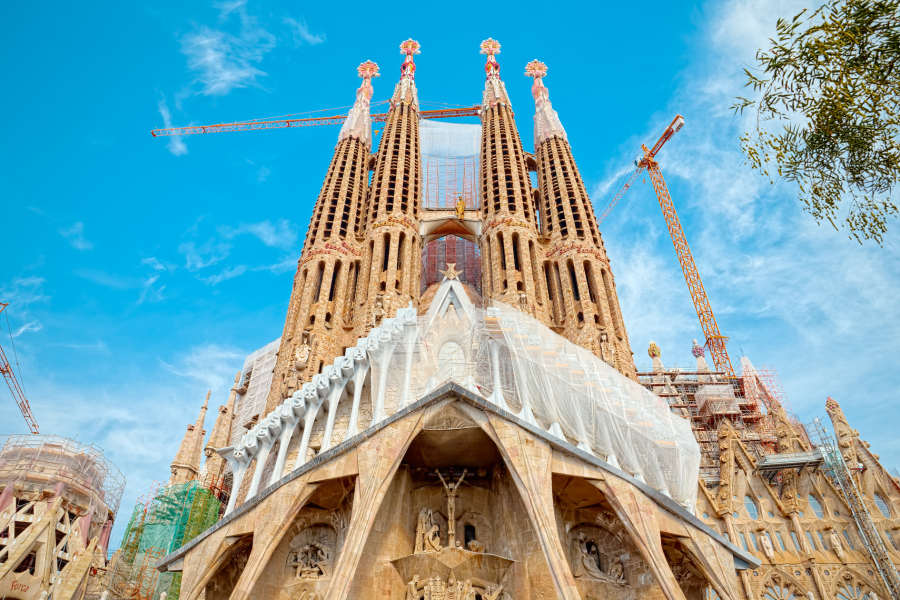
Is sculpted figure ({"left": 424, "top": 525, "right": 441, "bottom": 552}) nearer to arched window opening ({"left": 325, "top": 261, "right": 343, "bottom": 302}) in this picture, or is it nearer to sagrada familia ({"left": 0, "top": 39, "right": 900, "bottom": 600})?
sagrada familia ({"left": 0, "top": 39, "right": 900, "bottom": 600})

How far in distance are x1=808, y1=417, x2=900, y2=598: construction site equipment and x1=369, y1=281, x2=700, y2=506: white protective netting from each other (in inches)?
321

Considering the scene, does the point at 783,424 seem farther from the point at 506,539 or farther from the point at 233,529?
the point at 233,529

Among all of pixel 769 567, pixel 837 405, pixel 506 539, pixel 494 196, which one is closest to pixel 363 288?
pixel 494 196

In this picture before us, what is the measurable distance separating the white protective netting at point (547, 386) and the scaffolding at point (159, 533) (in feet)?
39.7

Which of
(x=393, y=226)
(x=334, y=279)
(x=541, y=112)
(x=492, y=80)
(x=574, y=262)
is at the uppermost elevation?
(x=492, y=80)

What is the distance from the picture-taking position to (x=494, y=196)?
30.0 meters

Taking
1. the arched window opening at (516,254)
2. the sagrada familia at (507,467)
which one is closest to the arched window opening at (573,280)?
the sagrada familia at (507,467)

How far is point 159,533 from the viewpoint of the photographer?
25.6 meters

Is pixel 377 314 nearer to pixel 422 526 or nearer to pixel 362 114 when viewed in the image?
pixel 422 526

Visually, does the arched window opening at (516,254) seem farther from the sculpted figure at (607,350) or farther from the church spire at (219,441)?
the church spire at (219,441)

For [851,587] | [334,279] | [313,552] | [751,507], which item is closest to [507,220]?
[334,279]

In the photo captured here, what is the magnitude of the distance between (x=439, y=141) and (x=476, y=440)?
2516 cm

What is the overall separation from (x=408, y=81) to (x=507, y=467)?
94.8 feet

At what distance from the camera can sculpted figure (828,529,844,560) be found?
793 inches
